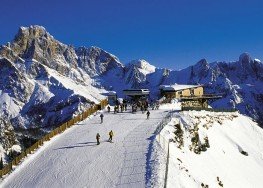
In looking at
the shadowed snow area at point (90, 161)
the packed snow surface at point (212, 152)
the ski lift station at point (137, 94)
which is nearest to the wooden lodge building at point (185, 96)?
the ski lift station at point (137, 94)

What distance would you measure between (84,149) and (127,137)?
6333mm

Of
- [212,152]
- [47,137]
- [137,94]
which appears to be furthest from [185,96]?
[47,137]

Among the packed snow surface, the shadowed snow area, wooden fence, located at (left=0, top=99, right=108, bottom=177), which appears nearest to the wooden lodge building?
the packed snow surface

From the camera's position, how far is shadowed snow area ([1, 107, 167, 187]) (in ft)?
150

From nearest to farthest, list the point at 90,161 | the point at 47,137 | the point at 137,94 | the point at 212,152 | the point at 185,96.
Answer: the point at 90,161 < the point at 212,152 < the point at 47,137 < the point at 137,94 < the point at 185,96

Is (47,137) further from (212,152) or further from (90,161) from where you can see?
(212,152)

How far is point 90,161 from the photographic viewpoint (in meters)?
50.8

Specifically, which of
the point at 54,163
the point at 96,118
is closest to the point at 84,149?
the point at 54,163

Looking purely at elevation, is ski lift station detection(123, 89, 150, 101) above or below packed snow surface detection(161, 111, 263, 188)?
above

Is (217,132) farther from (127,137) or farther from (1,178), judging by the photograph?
(1,178)

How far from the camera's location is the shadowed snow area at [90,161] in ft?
150

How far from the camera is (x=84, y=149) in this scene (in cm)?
5522

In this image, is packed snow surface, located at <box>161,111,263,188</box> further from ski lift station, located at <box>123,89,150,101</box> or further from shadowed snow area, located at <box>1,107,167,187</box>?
ski lift station, located at <box>123,89,150,101</box>

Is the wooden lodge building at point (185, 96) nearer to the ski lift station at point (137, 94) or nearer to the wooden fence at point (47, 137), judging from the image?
the ski lift station at point (137, 94)
